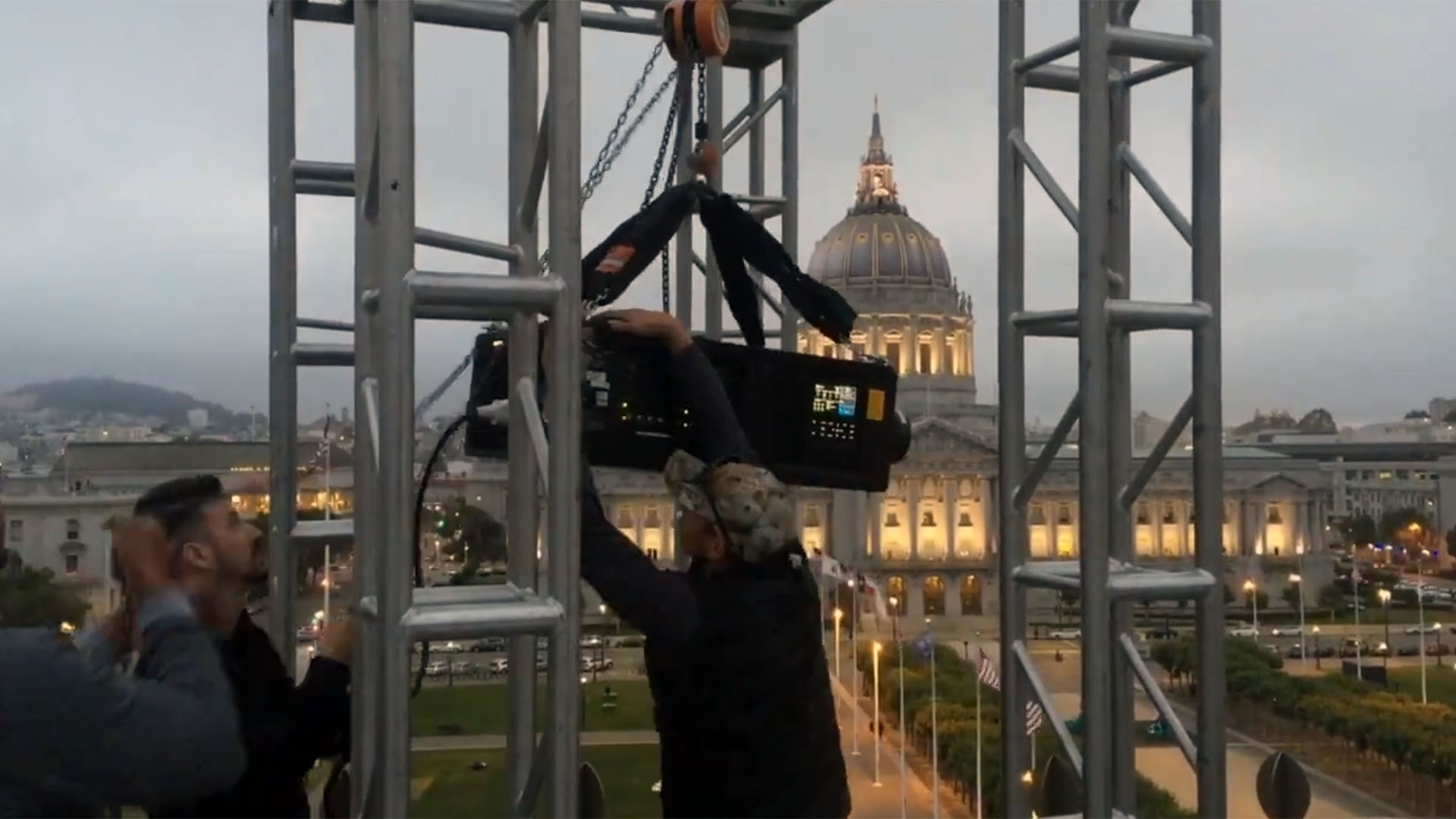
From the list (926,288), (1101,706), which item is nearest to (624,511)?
(926,288)

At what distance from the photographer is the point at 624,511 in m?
42.1

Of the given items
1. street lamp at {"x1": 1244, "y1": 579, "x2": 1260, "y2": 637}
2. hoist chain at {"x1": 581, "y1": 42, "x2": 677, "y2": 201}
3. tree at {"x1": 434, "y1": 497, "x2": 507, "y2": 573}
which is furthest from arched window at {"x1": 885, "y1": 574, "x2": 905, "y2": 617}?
hoist chain at {"x1": 581, "y1": 42, "x2": 677, "y2": 201}

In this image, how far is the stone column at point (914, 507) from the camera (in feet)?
169

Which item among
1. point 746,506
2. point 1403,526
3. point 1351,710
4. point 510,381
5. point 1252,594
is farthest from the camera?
point 1403,526

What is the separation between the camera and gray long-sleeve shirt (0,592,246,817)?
1938 mm

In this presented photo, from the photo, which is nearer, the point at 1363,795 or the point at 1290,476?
the point at 1363,795

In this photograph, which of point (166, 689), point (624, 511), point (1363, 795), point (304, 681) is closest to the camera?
point (166, 689)

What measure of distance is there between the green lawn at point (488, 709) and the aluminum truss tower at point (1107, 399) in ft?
48.7

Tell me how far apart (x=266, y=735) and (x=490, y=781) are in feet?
43.6

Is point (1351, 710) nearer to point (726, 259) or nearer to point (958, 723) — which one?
point (958, 723)

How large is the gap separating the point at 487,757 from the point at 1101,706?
14.6 m

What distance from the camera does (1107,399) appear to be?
327 centimetres

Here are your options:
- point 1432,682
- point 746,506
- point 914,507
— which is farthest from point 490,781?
point 914,507

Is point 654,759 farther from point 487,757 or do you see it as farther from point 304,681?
point 304,681
